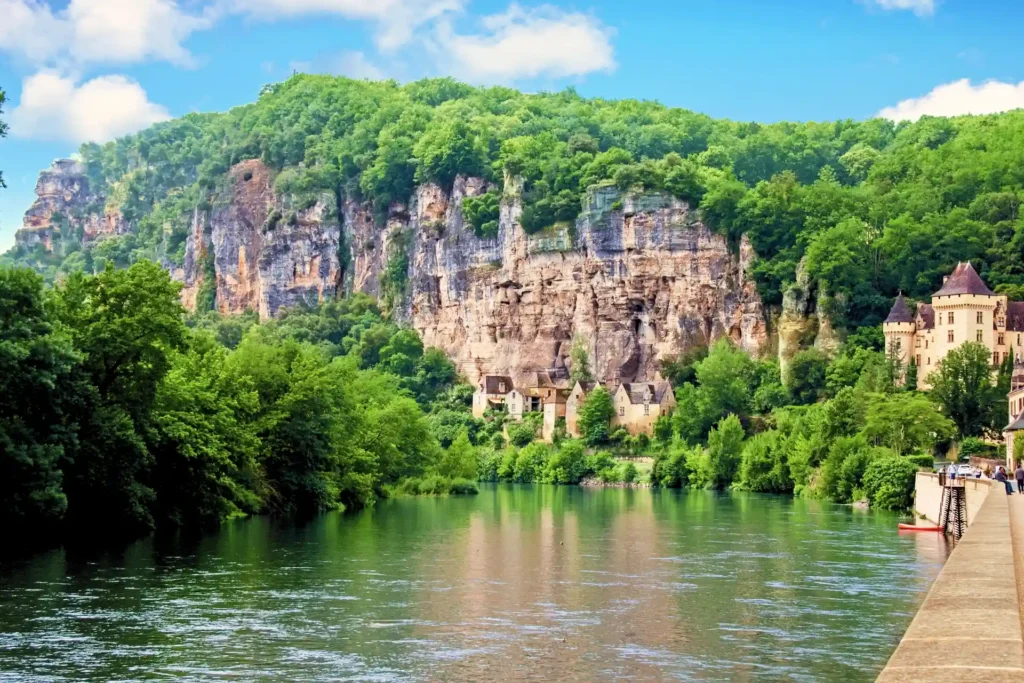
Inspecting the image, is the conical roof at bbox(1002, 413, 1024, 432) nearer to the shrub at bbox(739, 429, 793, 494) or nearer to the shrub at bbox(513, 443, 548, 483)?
the shrub at bbox(739, 429, 793, 494)

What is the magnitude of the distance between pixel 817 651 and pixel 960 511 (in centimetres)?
2829

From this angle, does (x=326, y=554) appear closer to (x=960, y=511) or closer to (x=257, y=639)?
(x=257, y=639)

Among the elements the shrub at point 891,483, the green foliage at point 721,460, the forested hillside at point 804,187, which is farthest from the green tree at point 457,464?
the forested hillside at point 804,187

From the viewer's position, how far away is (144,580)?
38594 mm

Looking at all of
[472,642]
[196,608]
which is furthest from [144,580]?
[472,642]

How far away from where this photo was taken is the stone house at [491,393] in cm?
15762

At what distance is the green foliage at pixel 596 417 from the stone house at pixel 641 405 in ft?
3.51

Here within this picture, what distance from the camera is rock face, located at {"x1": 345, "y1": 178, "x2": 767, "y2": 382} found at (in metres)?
152

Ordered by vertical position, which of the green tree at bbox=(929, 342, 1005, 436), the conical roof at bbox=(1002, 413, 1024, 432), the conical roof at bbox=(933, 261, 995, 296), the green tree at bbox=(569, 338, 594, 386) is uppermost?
the conical roof at bbox=(933, 261, 995, 296)

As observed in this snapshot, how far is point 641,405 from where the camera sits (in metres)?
145

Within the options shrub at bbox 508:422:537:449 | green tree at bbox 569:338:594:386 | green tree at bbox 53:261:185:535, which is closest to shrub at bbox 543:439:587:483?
shrub at bbox 508:422:537:449

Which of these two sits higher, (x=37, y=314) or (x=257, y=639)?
(x=37, y=314)

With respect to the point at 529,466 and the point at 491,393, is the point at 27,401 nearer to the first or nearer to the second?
the point at 529,466

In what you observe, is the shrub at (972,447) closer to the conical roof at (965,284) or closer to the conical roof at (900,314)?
the conical roof at (965,284)
